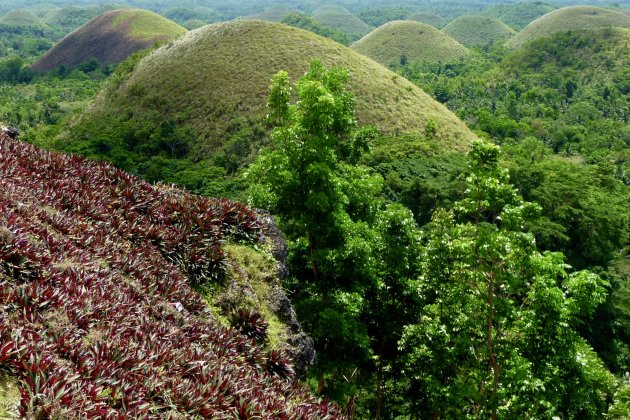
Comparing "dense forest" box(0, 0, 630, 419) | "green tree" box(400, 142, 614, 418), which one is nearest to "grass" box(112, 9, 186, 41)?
"dense forest" box(0, 0, 630, 419)

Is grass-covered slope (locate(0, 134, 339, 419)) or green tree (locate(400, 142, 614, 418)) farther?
green tree (locate(400, 142, 614, 418))

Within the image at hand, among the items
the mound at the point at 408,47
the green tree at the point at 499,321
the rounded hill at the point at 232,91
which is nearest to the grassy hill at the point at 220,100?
the rounded hill at the point at 232,91

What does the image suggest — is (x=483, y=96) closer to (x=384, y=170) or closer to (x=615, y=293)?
(x=384, y=170)

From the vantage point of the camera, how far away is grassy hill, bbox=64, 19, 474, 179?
6788cm

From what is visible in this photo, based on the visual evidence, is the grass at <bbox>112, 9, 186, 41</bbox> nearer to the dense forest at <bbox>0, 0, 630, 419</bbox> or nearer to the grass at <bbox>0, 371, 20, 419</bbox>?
the dense forest at <bbox>0, 0, 630, 419</bbox>


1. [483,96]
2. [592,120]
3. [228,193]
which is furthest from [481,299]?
[483,96]

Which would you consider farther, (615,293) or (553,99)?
(553,99)

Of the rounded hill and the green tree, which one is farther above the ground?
the green tree

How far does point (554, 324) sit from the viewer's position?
38.1 feet

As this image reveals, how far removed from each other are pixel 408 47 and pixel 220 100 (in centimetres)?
13486

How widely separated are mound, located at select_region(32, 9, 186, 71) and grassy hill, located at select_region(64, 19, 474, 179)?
8852 cm

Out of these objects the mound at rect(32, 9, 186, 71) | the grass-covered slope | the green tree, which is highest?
the grass-covered slope

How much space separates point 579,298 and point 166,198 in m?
10.6

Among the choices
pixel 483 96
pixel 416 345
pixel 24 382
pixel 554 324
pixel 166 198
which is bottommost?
pixel 483 96
